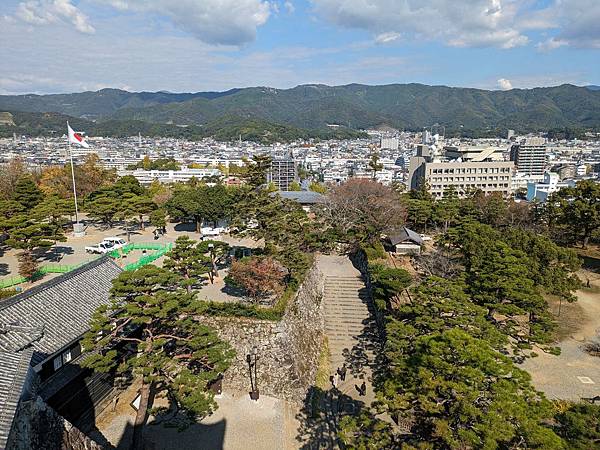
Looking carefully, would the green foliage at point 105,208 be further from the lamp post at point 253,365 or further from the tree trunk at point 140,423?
the tree trunk at point 140,423

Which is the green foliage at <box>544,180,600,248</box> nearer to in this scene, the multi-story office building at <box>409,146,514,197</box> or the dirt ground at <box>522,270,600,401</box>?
the dirt ground at <box>522,270,600,401</box>

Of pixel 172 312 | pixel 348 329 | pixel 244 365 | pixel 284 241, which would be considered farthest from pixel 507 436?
pixel 284 241

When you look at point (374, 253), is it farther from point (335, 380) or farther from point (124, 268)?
point (124, 268)

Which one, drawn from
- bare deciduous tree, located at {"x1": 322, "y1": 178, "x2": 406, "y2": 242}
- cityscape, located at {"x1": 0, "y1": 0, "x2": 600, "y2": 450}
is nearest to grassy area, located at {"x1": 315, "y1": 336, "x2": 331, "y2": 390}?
cityscape, located at {"x1": 0, "y1": 0, "x2": 600, "y2": 450}

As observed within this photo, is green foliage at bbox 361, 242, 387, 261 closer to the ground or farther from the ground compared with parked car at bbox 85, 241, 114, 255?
farther from the ground

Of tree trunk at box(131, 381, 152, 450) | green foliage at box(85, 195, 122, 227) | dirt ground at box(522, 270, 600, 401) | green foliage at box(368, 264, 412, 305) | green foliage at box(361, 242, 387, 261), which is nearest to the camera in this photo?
tree trunk at box(131, 381, 152, 450)

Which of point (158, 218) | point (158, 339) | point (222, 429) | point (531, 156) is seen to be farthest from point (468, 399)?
point (531, 156)
